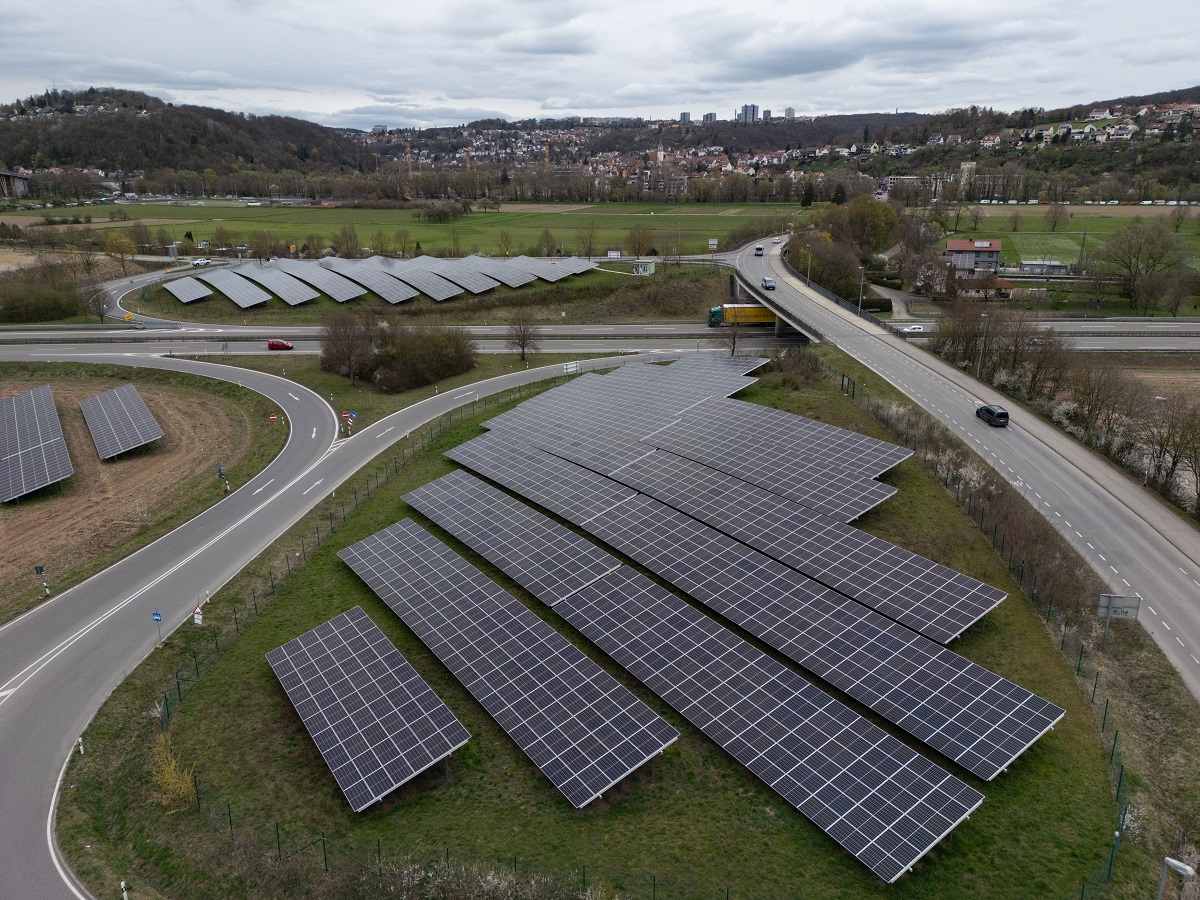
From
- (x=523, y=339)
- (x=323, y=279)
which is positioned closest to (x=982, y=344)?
(x=523, y=339)

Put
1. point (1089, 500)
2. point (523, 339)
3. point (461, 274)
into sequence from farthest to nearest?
point (461, 274) < point (523, 339) < point (1089, 500)

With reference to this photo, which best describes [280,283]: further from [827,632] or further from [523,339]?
[827,632]

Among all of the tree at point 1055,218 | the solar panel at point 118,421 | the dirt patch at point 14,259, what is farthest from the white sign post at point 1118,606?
the tree at point 1055,218

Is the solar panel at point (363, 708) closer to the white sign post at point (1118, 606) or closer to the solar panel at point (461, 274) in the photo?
the white sign post at point (1118, 606)

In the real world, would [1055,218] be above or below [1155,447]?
above

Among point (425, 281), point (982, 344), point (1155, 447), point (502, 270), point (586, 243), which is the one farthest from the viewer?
point (586, 243)
